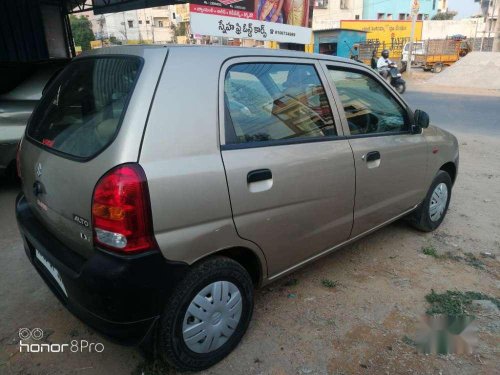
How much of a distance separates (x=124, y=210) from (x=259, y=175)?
714mm

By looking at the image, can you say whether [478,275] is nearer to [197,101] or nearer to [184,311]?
[184,311]

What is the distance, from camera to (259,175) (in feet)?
6.70

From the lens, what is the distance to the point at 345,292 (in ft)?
9.41

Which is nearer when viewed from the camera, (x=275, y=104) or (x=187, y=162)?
(x=187, y=162)

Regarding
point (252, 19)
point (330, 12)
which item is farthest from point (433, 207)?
point (330, 12)

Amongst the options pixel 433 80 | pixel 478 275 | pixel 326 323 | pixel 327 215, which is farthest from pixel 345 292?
pixel 433 80

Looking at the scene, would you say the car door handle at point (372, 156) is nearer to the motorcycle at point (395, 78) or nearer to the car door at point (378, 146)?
the car door at point (378, 146)

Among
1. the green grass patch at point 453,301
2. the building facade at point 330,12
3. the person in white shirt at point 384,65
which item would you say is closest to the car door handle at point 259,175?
the green grass patch at point 453,301

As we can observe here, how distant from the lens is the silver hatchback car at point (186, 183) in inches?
67.5

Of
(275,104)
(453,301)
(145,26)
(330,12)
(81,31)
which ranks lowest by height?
(453,301)

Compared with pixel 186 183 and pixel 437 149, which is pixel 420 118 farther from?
pixel 186 183

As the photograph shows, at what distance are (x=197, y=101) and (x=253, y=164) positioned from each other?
0.42m

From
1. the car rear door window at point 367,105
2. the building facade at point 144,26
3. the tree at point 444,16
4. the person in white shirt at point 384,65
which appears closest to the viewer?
the car rear door window at point 367,105

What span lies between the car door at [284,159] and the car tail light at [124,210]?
45cm
